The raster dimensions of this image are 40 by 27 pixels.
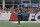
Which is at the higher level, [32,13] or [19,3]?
[19,3]

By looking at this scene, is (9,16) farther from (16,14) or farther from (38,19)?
(38,19)

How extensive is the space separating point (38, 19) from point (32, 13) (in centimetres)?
93

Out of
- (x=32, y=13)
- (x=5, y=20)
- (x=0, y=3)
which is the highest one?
(x=0, y=3)

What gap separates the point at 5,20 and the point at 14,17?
3.60ft

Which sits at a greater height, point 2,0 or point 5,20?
point 2,0

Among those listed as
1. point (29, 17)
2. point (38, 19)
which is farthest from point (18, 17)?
point (38, 19)

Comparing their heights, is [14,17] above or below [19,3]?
below

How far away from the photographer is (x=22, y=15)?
42.6 ft

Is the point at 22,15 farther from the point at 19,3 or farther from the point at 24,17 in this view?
the point at 19,3

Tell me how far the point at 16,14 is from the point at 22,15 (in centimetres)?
66

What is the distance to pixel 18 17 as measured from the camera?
13.0 metres

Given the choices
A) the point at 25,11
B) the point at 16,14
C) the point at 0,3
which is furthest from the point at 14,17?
the point at 0,3

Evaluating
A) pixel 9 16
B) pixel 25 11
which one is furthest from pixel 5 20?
pixel 25 11

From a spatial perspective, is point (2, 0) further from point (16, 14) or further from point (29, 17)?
point (29, 17)
